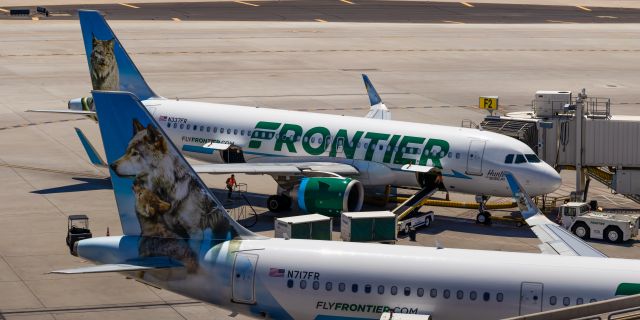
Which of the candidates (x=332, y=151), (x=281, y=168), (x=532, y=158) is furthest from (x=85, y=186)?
(x=532, y=158)

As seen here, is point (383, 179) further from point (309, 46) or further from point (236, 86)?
point (309, 46)

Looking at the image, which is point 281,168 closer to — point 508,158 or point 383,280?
point 508,158

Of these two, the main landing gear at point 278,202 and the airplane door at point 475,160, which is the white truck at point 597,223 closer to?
the airplane door at point 475,160

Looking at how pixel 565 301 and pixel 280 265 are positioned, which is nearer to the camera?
pixel 565 301

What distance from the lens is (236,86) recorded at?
9788 cm

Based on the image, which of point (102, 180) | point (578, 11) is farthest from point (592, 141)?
point (578, 11)

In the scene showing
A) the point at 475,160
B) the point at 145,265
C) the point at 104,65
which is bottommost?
the point at 145,265

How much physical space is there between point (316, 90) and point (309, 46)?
2734 centimetres

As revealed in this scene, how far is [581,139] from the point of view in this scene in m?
57.9

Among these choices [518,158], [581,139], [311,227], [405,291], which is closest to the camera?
[405,291]

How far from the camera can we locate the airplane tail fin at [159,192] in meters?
33.8

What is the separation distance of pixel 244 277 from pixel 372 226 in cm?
1258

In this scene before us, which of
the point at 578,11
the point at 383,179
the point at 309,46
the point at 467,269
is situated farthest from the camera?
the point at 578,11

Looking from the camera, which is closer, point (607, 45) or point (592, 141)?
point (592, 141)
